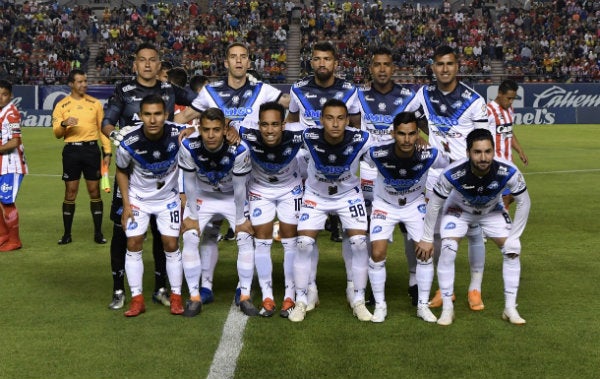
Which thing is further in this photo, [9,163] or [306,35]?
[306,35]

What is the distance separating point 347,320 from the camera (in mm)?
7316

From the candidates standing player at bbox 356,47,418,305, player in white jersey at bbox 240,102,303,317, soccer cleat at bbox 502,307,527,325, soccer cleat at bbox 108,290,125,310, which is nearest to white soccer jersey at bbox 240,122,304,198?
player in white jersey at bbox 240,102,303,317

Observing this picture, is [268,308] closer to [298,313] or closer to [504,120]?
[298,313]

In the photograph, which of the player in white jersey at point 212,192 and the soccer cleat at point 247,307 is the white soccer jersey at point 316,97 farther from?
the soccer cleat at point 247,307

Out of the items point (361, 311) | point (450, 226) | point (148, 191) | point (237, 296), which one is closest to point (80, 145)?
point (148, 191)

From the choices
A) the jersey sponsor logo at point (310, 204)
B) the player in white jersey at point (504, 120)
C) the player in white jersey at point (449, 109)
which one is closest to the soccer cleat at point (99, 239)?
the jersey sponsor logo at point (310, 204)

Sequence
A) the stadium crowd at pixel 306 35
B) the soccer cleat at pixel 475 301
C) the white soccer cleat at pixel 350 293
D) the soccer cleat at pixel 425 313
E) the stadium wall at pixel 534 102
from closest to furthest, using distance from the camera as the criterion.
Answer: the soccer cleat at pixel 425 313 → the soccer cleat at pixel 475 301 → the white soccer cleat at pixel 350 293 → the stadium wall at pixel 534 102 → the stadium crowd at pixel 306 35

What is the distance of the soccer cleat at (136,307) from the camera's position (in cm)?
749

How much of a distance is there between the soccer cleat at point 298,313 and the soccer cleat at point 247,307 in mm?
373

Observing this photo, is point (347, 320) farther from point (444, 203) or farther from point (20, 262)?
point (20, 262)

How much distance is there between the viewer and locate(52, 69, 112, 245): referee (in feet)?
36.7

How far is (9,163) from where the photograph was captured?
10688 millimetres

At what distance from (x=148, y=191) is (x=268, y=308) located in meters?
1.61

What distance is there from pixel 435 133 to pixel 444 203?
1.51m
